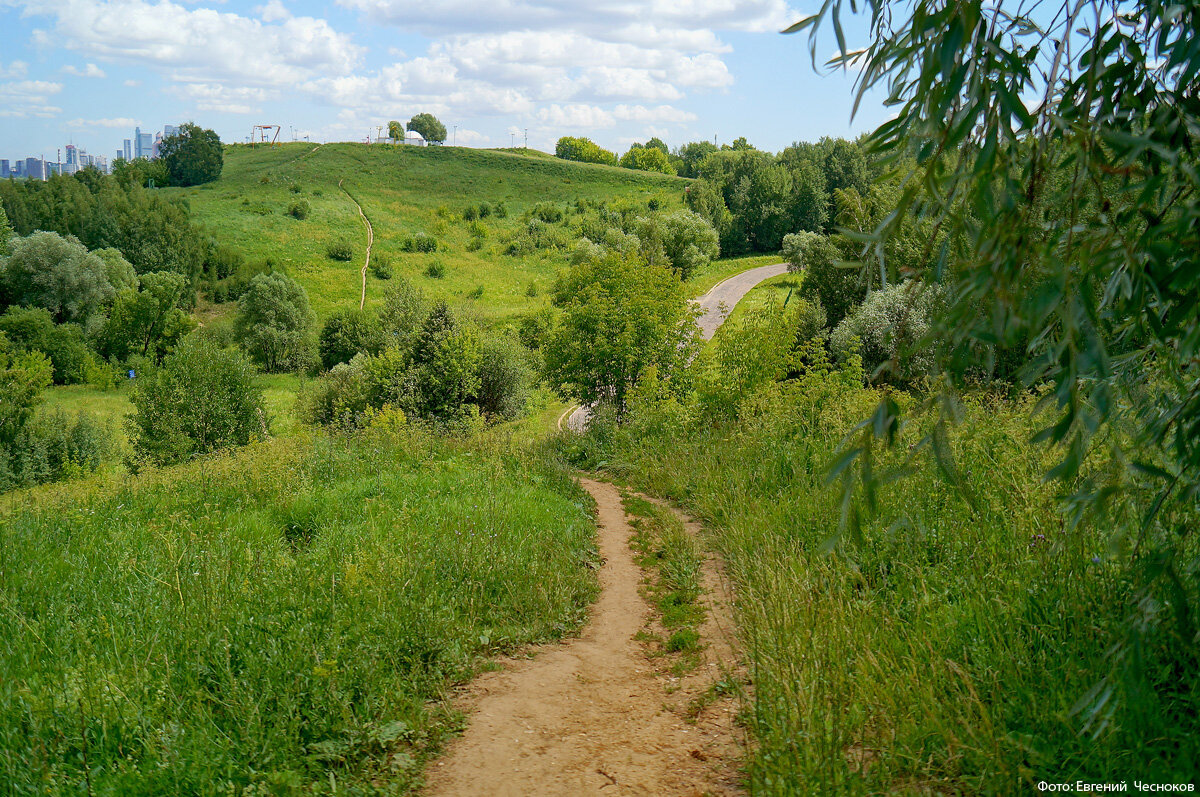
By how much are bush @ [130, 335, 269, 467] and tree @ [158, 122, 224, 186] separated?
7707cm

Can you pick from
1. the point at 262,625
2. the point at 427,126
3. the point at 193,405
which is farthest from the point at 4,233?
the point at 427,126

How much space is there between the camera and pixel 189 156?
93375mm

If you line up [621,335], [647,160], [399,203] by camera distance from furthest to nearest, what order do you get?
[647,160] → [399,203] → [621,335]

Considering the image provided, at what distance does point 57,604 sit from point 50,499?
542 cm

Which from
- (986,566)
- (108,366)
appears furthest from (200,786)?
(108,366)

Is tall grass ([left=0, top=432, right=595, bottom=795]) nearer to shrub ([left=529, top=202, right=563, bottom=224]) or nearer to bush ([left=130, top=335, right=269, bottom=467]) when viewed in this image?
bush ([left=130, top=335, right=269, bottom=467])

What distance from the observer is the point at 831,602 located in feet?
13.2

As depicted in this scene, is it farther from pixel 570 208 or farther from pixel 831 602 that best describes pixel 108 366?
pixel 831 602

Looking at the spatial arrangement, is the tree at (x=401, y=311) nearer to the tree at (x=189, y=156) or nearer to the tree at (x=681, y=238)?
the tree at (x=681, y=238)

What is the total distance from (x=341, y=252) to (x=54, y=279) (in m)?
22.8

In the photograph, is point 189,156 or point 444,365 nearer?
point 444,365

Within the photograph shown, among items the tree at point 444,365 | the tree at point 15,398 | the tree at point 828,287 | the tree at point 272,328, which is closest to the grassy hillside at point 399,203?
the tree at point 272,328

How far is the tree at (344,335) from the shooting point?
173 ft

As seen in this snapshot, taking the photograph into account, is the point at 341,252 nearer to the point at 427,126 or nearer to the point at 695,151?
the point at 427,126
